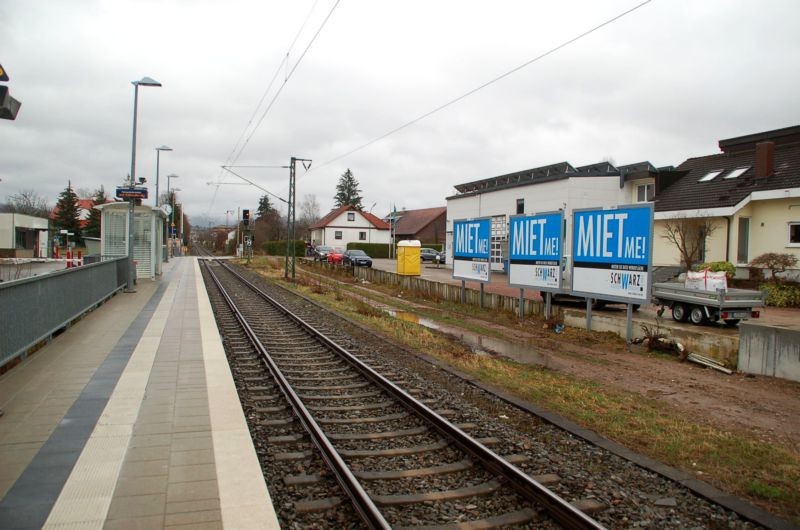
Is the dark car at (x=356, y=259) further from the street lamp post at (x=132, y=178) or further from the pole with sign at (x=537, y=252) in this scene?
the pole with sign at (x=537, y=252)

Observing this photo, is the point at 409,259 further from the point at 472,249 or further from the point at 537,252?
the point at 537,252

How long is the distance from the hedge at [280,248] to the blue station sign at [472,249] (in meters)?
47.9

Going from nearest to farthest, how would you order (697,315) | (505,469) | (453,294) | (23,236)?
(505,469) → (697,315) → (453,294) → (23,236)

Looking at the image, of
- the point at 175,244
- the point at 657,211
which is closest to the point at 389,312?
the point at 657,211

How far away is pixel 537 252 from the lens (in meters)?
17.1

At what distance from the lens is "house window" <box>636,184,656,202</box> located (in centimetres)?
3266

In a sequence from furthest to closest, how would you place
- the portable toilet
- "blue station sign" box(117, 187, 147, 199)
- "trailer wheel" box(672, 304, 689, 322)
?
the portable toilet
"blue station sign" box(117, 187, 147, 199)
"trailer wheel" box(672, 304, 689, 322)

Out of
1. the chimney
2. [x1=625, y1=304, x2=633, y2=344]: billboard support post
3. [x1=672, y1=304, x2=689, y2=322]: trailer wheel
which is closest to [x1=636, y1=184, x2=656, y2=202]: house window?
the chimney

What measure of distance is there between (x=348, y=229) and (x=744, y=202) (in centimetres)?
6129

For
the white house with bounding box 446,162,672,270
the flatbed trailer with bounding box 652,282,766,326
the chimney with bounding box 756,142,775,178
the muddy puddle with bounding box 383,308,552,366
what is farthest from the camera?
the white house with bounding box 446,162,672,270

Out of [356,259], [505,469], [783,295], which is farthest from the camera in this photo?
[356,259]

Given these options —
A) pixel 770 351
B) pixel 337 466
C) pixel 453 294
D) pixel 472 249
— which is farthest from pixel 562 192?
pixel 337 466

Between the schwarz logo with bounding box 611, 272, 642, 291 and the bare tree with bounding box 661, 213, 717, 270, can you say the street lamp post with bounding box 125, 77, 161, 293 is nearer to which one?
the schwarz logo with bounding box 611, 272, 642, 291

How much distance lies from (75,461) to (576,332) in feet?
42.1
